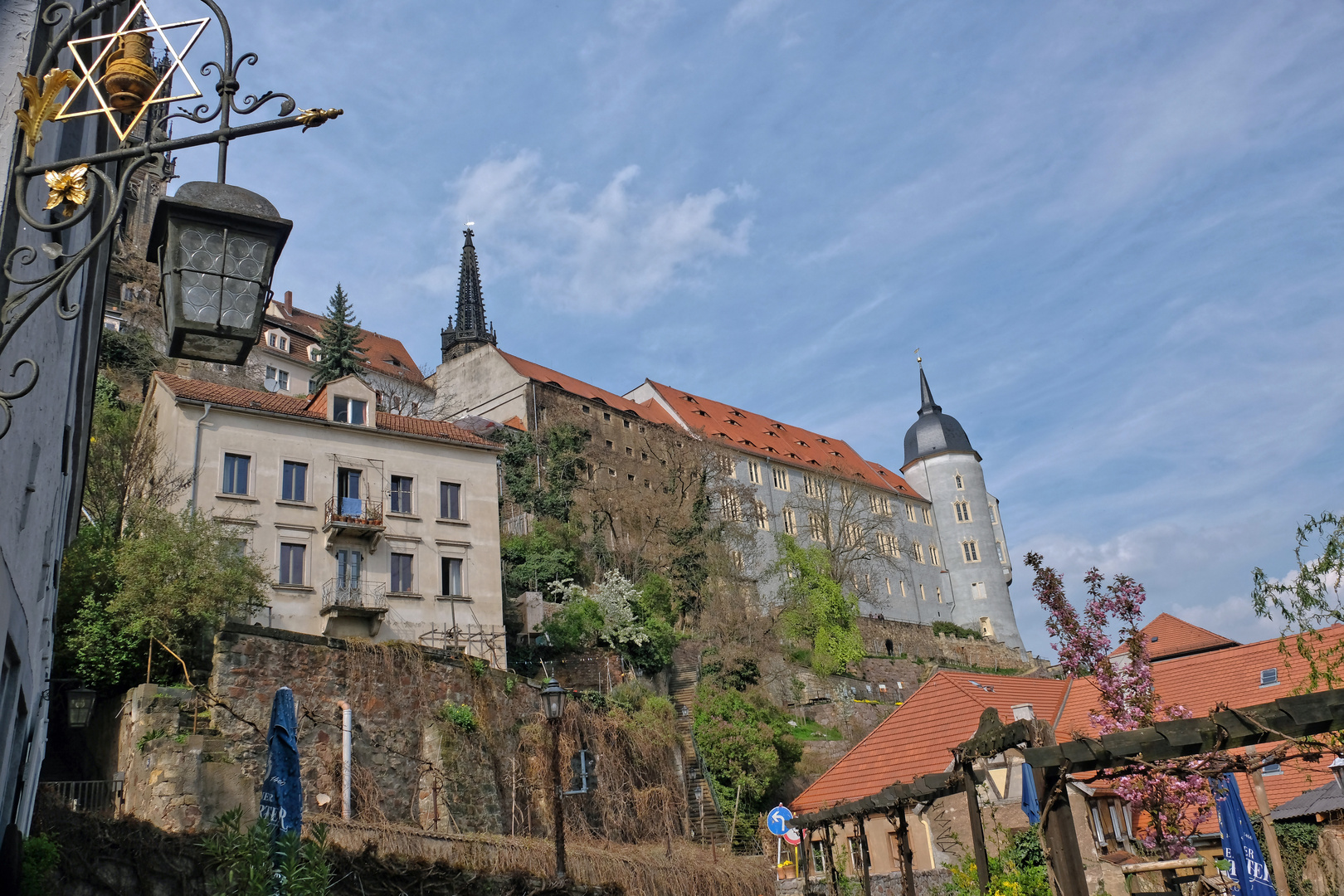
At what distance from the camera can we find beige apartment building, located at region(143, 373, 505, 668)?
2775 centimetres

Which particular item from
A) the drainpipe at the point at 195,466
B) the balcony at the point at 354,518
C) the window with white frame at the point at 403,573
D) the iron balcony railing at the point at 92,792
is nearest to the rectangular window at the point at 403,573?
the window with white frame at the point at 403,573

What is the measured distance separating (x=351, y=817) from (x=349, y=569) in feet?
32.2

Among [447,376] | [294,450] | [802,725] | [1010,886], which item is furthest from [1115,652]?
[447,376]

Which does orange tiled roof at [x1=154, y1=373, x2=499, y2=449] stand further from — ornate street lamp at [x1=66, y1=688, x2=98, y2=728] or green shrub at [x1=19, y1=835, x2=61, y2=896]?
green shrub at [x1=19, y1=835, x2=61, y2=896]

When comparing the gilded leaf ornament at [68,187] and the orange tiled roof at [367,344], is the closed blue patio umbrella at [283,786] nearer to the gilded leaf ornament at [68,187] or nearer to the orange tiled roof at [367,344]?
the gilded leaf ornament at [68,187]

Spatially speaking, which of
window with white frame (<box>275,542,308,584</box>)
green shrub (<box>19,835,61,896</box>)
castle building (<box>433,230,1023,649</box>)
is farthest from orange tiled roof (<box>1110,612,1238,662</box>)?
green shrub (<box>19,835,61,896</box>)

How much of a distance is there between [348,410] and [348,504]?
3.04 meters

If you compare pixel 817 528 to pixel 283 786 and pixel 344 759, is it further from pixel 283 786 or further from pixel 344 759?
pixel 283 786

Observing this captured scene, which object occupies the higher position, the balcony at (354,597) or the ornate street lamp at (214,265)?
the balcony at (354,597)

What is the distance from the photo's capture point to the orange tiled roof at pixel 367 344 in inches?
2237

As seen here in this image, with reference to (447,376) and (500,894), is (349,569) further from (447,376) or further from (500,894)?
(447,376)

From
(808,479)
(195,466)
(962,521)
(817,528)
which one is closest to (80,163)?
(195,466)

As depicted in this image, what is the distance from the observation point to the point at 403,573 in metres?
29.9

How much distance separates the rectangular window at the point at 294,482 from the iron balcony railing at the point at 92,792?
11.3 metres
